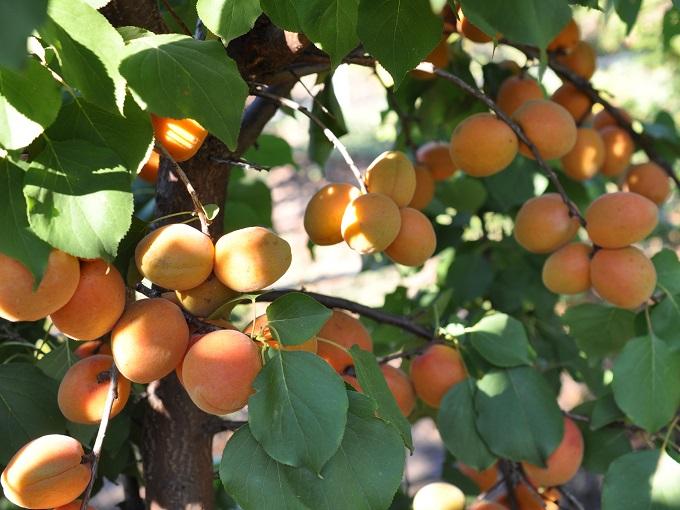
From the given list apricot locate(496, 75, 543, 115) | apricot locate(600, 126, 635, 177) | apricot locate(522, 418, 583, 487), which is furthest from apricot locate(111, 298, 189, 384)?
apricot locate(600, 126, 635, 177)

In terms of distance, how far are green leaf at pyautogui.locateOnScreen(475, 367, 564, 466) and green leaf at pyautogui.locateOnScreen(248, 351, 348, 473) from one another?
12.5 inches

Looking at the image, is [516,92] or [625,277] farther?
[516,92]

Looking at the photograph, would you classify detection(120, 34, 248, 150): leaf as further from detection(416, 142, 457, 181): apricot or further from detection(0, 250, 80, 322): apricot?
detection(416, 142, 457, 181): apricot

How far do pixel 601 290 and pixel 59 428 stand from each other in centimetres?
54

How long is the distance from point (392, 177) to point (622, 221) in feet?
0.85

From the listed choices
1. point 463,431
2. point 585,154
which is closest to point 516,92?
point 585,154

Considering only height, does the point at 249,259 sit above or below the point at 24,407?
above

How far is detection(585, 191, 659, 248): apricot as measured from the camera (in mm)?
845

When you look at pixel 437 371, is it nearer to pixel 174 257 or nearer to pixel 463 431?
pixel 463 431

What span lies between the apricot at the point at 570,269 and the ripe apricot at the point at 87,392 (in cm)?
49

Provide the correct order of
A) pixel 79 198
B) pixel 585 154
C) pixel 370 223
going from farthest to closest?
pixel 585 154 → pixel 370 223 → pixel 79 198

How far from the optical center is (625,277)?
0.83m

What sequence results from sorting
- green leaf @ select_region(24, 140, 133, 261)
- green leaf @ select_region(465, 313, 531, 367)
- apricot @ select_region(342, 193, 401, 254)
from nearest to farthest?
green leaf @ select_region(24, 140, 133, 261), apricot @ select_region(342, 193, 401, 254), green leaf @ select_region(465, 313, 531, 367)

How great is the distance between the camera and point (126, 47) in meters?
0.50
